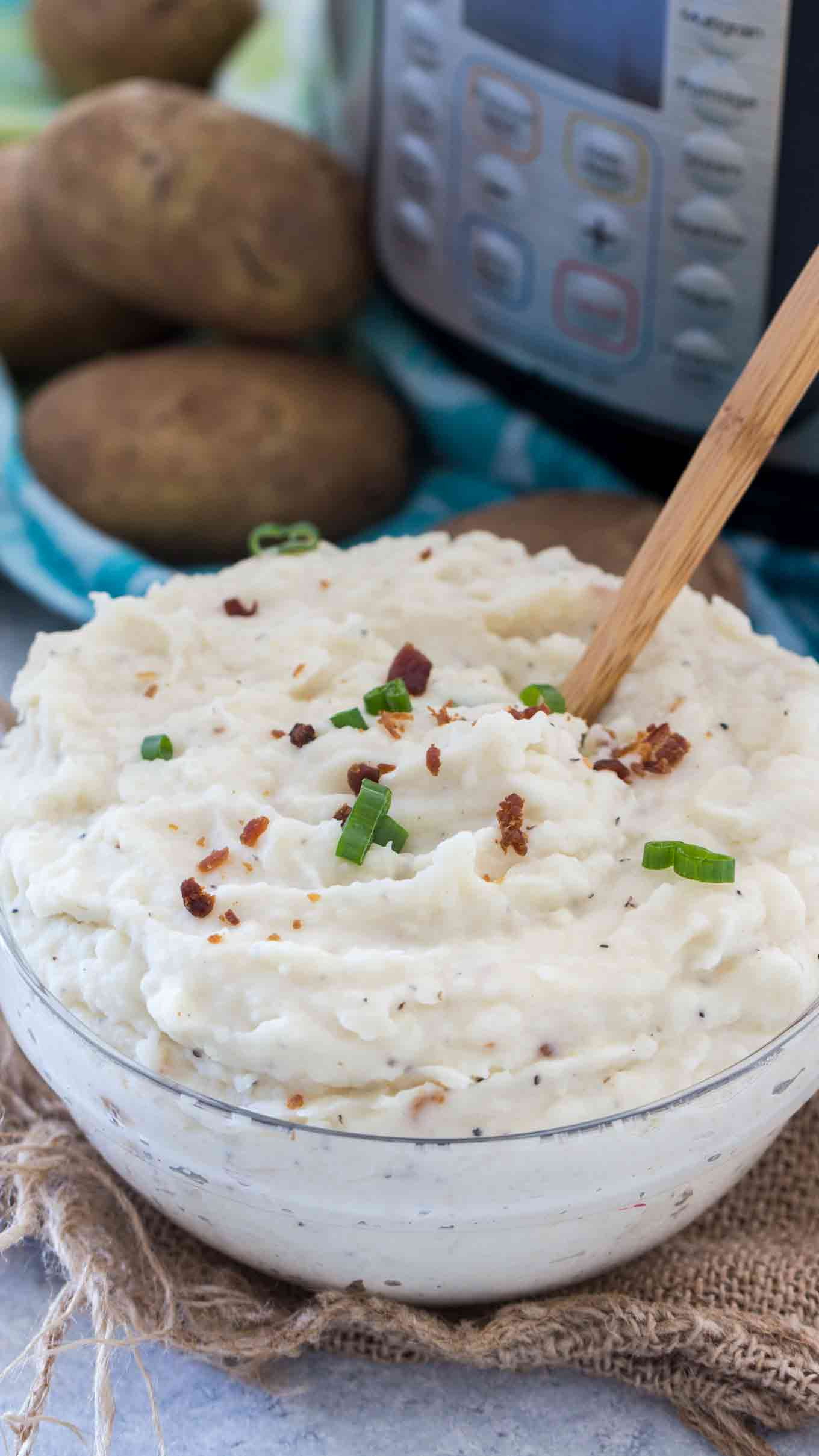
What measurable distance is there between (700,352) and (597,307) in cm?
21

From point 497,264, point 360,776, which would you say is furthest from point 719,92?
point 360,776

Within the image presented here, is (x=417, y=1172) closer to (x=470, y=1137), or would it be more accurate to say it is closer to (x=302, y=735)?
(x=470, y=1137)

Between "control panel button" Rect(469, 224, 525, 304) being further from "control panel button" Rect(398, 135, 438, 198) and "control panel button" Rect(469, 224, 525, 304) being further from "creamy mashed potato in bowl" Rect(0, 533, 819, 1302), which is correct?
"creamy mashed potato in bowl" Rect(0, 533, 819, 1302)

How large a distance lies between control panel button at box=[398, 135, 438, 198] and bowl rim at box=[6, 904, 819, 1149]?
190cm

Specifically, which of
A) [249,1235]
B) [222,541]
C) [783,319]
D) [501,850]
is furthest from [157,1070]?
[222,541]

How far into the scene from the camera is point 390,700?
186cm

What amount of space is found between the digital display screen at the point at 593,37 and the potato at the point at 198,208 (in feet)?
1.85

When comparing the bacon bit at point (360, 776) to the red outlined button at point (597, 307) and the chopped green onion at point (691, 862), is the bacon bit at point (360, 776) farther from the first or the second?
the red outlined button at point (597, 307)

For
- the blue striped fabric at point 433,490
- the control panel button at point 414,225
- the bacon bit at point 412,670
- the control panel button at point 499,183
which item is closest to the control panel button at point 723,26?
the control panel button at point 499,183

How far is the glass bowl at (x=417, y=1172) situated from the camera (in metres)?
1.51

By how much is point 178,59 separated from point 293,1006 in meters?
2.81

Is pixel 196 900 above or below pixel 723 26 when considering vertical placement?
below

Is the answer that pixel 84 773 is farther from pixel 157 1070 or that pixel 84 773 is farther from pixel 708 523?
pixel 708 523

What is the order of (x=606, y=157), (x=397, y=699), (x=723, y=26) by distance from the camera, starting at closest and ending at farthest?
(x=397, y=699) < (x=723, y=26) < (x=606, y=157)
